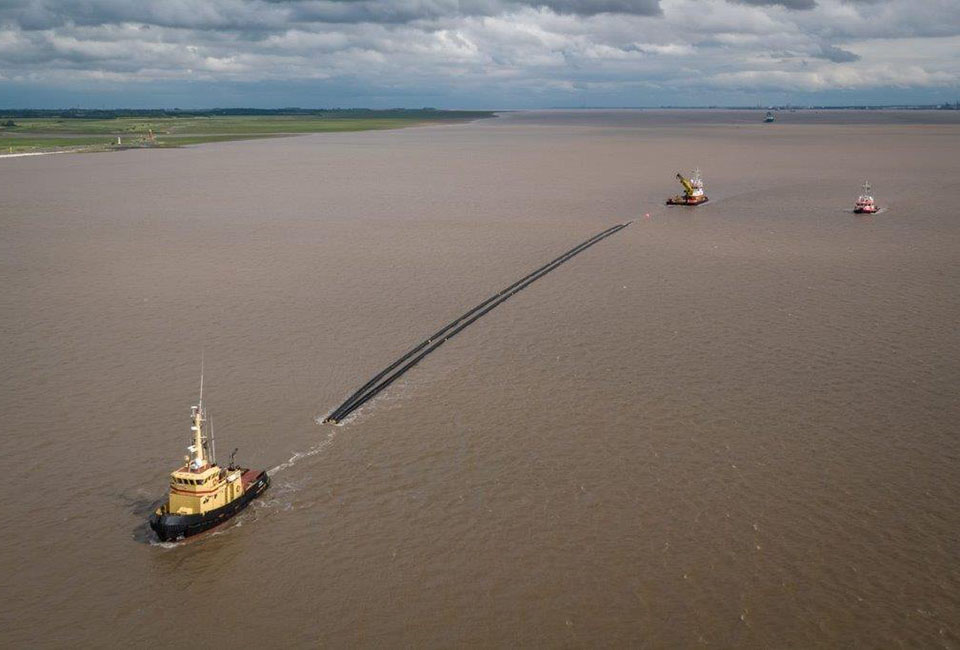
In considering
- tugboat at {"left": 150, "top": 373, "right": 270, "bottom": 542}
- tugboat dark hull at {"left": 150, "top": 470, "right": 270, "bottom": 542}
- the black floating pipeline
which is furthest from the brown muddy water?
the black floating pipeline

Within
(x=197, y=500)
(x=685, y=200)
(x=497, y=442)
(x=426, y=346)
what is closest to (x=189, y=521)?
(x=197, y=500)

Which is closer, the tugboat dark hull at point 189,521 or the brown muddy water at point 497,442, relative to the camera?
the brown muddy water at point 497,442

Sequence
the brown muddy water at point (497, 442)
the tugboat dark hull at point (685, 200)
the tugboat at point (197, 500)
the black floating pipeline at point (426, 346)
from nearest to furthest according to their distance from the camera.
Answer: the brown muddy water at point (497, 442) → the tugboat at point (197, 500) → the black floating pipeline at point (426, 346) → the tugboat dark hull at point (685, 200)

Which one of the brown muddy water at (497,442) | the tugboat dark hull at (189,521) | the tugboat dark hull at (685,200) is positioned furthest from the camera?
the tugboat dark hull at (685,200)

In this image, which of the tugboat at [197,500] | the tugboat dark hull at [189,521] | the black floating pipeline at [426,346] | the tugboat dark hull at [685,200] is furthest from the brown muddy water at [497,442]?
the tugboat dark hull at [685,200]

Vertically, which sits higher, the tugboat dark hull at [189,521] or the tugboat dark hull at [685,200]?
the tugboat dark hull at [685,200]

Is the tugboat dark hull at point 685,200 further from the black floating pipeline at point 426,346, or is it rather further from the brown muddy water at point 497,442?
the black floating pipeline at point 426,346
